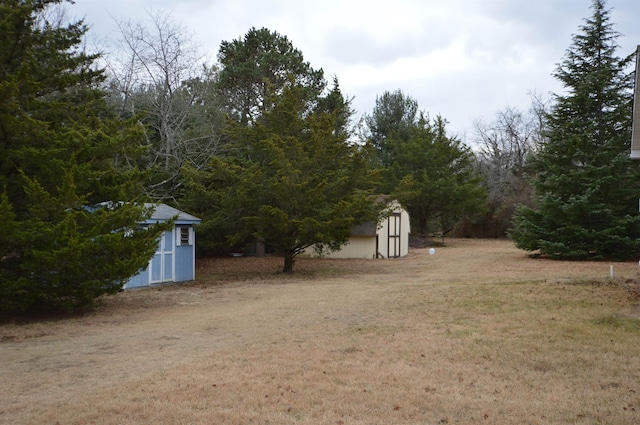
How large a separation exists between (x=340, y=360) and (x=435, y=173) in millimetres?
33017

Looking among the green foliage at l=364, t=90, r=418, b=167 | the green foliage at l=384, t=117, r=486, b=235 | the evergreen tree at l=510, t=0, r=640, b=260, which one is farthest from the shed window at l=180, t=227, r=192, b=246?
the green foliage at l=364, t=90, r=418, b=167

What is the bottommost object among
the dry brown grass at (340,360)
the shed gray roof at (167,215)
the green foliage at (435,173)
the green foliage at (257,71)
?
the dry brown grass at (340,360)

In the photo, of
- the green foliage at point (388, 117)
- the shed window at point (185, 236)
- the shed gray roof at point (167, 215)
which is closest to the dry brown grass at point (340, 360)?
the shed gray roof at point (167, 215)

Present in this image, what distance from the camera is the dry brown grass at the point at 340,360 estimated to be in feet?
17.0

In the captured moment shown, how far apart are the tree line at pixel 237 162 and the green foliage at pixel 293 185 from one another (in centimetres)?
7

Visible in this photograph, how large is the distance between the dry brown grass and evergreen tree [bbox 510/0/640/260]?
412 inches

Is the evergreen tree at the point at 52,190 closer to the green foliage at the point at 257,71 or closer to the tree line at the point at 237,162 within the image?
the tree line at the point at 237,162

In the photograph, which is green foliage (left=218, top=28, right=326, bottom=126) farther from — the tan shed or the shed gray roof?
the shed gray roof

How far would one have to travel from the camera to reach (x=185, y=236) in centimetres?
1827

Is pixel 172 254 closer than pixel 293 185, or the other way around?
pixel 172 254

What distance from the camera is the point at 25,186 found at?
399 inches

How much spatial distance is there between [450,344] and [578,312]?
3.68m

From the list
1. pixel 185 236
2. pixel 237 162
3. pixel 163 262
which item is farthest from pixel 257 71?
pixel 163 262

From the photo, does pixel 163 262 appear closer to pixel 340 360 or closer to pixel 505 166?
pixel 340 360
